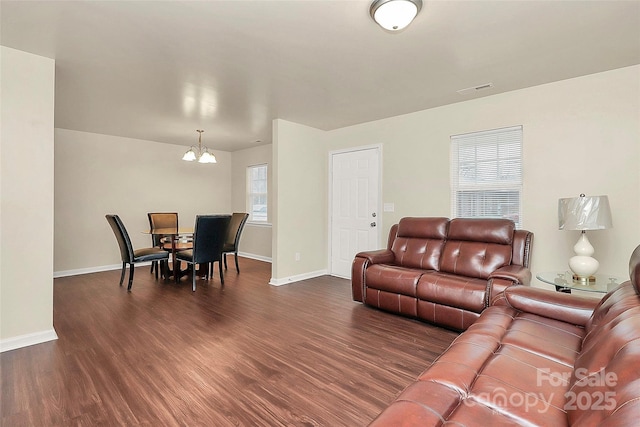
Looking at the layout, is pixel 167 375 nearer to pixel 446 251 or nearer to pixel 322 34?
pixel 322 34

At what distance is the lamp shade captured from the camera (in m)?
2.51

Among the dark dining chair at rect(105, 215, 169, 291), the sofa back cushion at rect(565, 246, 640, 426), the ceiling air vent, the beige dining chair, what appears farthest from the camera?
the beige dining chair

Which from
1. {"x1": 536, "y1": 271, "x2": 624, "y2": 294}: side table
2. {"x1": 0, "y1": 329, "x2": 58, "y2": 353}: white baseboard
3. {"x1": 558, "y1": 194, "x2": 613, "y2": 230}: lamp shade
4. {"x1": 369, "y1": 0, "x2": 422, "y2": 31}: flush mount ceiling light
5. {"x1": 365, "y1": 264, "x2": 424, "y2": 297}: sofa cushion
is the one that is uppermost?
{"x1": 369, "y1": 0, "x2": 422, "y2": 31}: flush mount ceiling light

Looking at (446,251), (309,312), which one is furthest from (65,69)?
(446,251)

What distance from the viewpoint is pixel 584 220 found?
8.33 feet

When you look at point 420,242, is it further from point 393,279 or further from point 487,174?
point 487,174

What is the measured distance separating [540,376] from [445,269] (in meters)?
2.14

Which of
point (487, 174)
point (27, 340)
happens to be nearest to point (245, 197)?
point (27, 340)

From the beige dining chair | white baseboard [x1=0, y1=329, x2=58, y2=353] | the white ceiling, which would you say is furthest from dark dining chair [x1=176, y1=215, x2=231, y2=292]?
white baseboard [x1=0, y1=329, x2=58, y2=353]

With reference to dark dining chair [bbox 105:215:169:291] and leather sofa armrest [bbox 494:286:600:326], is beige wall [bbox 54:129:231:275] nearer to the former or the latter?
dark dining chair [bbox 105:215:169:291]

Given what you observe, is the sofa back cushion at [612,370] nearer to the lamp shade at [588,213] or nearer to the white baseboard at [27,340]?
the lamp shade at [588,213]

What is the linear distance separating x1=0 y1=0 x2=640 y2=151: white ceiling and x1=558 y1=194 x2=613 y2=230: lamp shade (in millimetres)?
1219

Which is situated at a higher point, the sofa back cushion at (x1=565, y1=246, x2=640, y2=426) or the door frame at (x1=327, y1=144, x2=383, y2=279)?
the door frame at (x1=327, y1=144, x2=383, y2=279)

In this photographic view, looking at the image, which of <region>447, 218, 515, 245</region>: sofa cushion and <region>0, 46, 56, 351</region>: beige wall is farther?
<region>447, 218, 515, 245</region>: sofa cushion
